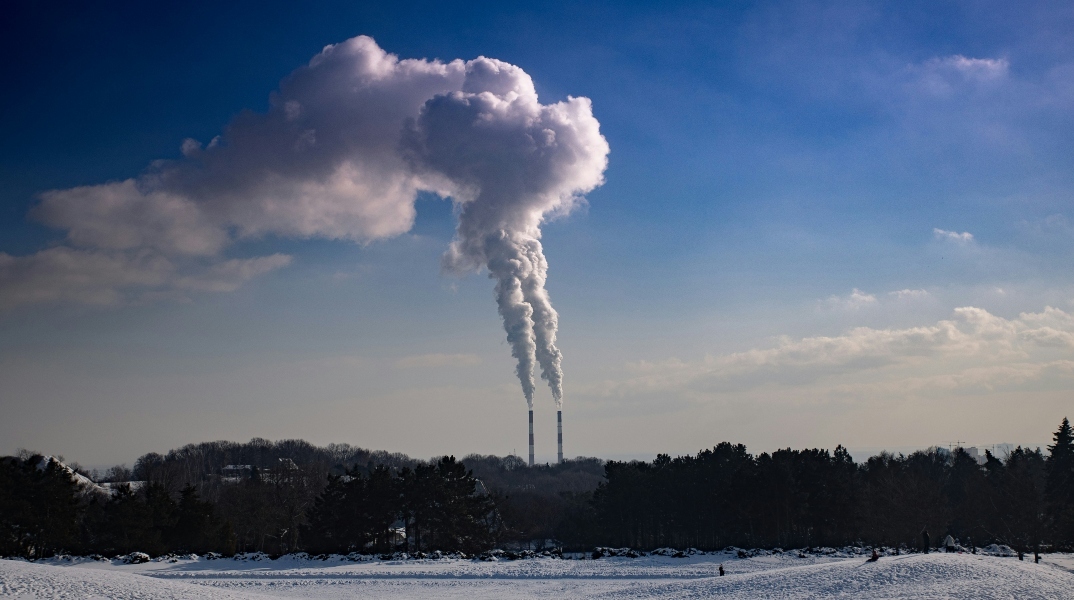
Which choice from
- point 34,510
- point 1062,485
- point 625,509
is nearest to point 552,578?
point 625,509

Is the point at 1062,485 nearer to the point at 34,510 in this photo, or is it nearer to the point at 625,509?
the point at 625,509

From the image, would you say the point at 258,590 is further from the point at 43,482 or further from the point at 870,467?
the point at 870,467

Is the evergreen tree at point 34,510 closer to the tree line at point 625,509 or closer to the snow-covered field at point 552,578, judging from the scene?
the tree line at point 625,509

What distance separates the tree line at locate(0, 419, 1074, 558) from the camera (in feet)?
179

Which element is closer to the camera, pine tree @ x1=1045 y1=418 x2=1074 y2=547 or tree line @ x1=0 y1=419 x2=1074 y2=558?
tree line @ x1=0 y1=419 x2=1074 y2=558

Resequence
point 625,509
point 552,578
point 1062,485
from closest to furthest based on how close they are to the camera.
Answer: point 552,578, point 1062,485, point 625,509

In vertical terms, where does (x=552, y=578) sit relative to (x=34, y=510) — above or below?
below

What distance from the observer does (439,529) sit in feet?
200

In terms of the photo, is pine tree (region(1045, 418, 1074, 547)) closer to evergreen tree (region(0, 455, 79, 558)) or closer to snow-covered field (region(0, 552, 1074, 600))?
snow-covered field (region(0, 552, 1074, 600))

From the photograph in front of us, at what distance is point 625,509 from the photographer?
239ft

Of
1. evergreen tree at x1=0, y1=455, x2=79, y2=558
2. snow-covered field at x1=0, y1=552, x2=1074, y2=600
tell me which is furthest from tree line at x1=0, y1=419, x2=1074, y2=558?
snow-covered field at x1=0, y1=552, x2=1074, y2=600

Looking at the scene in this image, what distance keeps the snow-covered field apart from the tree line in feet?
20.1

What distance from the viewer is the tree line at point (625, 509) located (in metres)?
54.6

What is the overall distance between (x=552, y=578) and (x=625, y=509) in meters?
29.8
